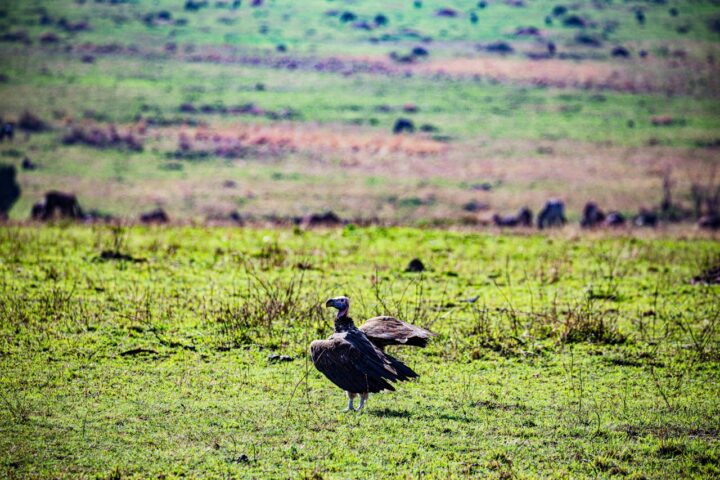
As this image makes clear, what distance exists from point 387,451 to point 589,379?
376cm

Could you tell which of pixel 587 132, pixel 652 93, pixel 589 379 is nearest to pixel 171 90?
pixel 587 132

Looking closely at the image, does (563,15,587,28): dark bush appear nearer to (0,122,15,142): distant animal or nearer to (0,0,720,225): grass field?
(0,0,720,225): grass field

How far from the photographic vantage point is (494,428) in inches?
364

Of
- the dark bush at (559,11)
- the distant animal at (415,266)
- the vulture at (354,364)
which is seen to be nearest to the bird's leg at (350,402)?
the vulture at (354,364)

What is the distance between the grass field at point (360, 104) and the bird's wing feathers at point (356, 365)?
712 inches

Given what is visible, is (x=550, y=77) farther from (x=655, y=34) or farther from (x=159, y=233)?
(x=159, y=233)

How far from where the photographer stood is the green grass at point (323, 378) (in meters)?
8.43

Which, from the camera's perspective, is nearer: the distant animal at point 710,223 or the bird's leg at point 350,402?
the bird's leg at point 350,402

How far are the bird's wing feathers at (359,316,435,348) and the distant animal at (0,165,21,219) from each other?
3280 centimetres

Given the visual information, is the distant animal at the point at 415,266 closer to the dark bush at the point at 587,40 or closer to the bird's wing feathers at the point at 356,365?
the bird's wing feathers at the point at 356,365

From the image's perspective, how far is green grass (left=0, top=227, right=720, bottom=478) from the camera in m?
8.43

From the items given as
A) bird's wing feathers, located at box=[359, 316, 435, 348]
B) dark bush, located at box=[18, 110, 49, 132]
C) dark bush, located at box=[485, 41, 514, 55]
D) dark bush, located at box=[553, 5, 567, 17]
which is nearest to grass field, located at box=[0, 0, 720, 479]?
dark bush, located at box=[18, 110, 49, 132]

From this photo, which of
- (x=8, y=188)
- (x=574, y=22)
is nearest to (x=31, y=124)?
(x=8, y=188)

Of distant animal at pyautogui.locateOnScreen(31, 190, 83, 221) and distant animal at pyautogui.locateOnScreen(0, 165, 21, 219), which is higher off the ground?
distant animal at pyautogui.locateOnScreen(31, 190, 83, 221)
